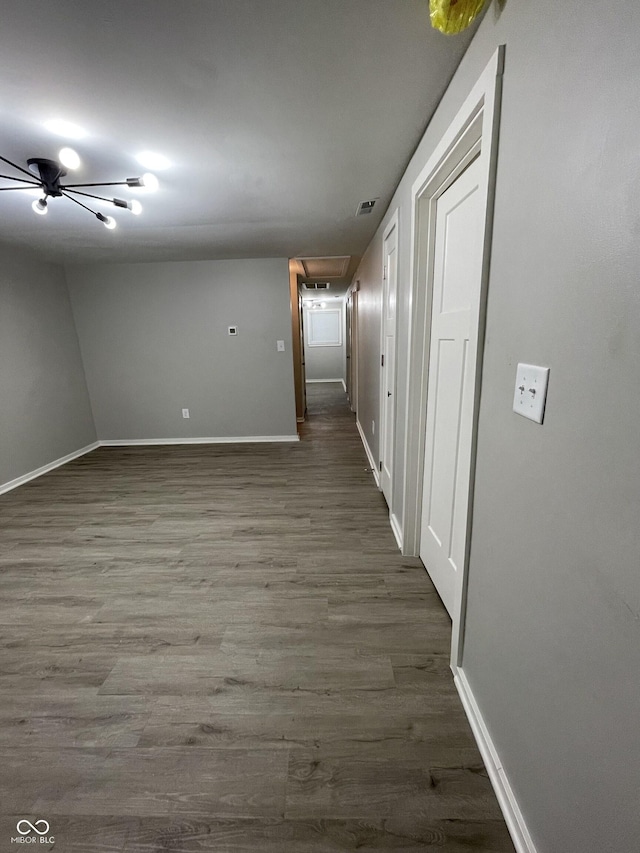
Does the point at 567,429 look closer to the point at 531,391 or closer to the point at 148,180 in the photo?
the point at 531,391

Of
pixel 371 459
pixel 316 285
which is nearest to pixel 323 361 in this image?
pixel 316 285

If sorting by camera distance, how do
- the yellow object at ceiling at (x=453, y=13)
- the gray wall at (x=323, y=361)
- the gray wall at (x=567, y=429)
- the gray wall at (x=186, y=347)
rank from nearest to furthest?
the gray wall at (x=567, y=429) → the yellow object at ceiling at (x=453, y=13) → the gray wall at (x=186, y=347) → the gray wall at (x=323, y=361)

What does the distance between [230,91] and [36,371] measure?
12.2 ft

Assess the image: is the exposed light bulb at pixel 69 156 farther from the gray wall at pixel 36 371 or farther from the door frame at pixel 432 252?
the gray wall at pixel 36 371

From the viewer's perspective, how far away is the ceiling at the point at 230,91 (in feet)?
3.25

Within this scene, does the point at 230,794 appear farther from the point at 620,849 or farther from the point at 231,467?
the point at 231,467

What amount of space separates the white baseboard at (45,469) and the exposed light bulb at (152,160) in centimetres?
320

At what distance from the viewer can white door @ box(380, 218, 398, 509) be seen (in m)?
2.26

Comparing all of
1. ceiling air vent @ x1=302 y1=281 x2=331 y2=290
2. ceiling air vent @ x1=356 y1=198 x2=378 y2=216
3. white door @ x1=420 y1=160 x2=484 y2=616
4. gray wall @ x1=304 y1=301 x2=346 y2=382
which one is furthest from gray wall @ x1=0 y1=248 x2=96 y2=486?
gray wall @ x1=304 y1=301 x2=346 y2=382

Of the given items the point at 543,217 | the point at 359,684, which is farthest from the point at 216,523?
the point at 543,217

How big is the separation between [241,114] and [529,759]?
7.91 ft

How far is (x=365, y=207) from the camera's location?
2.44m

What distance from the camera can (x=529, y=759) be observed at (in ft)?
2.75

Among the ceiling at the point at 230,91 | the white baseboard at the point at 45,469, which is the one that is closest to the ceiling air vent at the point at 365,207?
the ceiling at the point at 230,91
